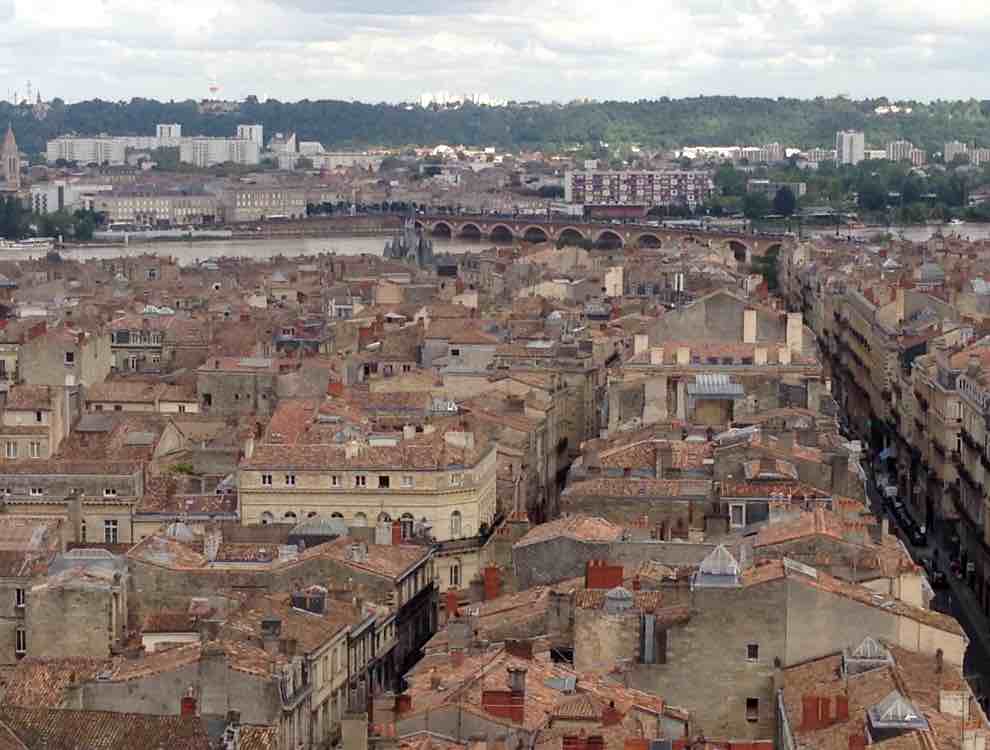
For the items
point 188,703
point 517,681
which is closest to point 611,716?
point 517,681

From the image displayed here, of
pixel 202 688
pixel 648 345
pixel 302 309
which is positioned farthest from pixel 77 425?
pixel 302 309

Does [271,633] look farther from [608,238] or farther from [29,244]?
[608,238]

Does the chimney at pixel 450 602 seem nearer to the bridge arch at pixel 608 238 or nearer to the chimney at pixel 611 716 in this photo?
the chimney at pixel 611 716

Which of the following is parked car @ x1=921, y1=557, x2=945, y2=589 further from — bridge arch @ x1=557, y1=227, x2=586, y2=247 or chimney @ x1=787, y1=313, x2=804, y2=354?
bridge arch @ x1=557, y1=227, x2=586, y2=247

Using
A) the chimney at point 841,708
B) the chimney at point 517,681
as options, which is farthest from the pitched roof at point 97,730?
the chimney at point 841,708

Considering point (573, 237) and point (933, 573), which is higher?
point (933, 573)

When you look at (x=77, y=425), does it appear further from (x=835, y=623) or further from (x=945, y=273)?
(x=945, y=273)
